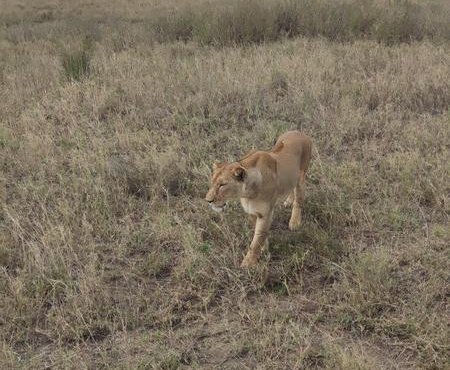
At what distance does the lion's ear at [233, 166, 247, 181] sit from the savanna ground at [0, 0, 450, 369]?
686 millimetres

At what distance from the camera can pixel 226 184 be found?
3.66 metres

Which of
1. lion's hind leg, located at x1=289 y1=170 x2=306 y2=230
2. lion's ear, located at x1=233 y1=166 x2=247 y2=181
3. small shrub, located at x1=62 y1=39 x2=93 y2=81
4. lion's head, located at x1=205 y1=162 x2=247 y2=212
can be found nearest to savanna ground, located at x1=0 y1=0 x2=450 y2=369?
small shrub, located at x1=62 y1=39 x2=93 y2=81

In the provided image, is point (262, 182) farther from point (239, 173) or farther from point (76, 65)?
point (76, 65)

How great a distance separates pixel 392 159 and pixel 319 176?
79 cm

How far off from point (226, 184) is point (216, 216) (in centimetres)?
94

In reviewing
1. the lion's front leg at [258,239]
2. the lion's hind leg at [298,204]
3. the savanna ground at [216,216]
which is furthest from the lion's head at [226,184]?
the lion's hind leg at [298,204]

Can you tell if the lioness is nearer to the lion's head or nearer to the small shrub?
the lion's head

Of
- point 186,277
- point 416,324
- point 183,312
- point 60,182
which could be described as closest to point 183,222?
point 186,277

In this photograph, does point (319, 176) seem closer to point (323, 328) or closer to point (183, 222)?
point (183, 222)

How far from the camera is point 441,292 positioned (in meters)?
3.50

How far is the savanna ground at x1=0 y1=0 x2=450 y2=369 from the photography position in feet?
10.8

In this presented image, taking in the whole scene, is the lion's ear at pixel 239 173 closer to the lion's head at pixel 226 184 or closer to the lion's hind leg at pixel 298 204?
the lion's head at pixel 226 184

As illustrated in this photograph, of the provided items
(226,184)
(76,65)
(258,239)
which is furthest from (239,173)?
(76,65)

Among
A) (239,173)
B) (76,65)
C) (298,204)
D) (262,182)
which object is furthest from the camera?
(76,65)
